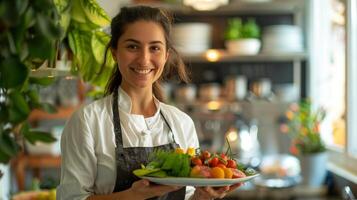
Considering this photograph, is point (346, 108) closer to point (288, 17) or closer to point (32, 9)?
point (288, 17)

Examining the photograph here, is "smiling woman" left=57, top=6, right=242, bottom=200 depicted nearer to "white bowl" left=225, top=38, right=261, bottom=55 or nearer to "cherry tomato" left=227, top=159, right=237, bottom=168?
"cherry tomato" left=227, top=159, right=237, bottom=168

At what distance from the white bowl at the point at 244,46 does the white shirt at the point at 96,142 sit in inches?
86.7

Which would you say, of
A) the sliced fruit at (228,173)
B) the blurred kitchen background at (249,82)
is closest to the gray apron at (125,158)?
the sliced fruit at (228,173)

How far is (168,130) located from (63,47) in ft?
1.27

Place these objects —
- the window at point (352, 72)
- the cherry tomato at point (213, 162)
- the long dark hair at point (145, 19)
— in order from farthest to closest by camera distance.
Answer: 1. the window at point (352, 72)
2. the long dark hair at point (145, 19)
3. the cherry tomato at point (213, 162)

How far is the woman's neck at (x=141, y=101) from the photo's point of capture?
4.93ft

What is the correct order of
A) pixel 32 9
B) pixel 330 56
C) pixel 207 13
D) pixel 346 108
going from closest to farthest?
pixel 32 9, pixel 346 108, pixel 330 56, pixel 207 13

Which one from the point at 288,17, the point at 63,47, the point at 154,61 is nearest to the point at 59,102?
the point at 288,17

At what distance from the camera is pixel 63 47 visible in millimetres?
1597

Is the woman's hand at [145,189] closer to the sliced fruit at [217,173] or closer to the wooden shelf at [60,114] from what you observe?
the sliced fruit at [217,173]

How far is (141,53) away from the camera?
4.58ft

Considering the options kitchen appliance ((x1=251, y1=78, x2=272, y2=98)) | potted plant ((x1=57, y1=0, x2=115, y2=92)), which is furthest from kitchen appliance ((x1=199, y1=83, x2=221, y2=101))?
potted plant ((x1=57, y1=0, x2=115, y2=92))

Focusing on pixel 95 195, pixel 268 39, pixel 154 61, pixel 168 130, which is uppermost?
pixel 268 39

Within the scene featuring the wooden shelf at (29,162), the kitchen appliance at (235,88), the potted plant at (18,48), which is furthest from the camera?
the kitchen appliance at (235,88)
